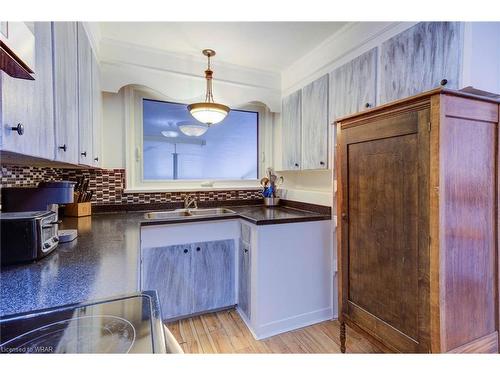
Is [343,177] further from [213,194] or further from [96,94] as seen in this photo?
[96,94]

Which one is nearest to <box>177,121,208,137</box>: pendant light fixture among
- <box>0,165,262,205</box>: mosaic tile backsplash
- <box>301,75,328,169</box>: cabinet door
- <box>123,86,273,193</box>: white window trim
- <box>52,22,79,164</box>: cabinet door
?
<box>123,86,273,193</box>: white window trim

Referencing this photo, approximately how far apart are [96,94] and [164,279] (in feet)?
5.05

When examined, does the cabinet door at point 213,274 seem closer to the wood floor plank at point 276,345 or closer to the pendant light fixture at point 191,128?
the wood floor plank at point 276,345

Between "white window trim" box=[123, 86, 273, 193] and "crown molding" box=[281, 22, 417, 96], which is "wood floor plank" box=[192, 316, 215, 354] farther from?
"crown molding" box=[281, 22, 417, 96]

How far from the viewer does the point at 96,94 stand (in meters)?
1.93

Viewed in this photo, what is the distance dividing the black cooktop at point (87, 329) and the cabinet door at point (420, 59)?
1.65 metres

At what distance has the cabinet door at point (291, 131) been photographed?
8.05ft

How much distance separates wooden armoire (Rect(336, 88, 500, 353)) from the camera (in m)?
1.08

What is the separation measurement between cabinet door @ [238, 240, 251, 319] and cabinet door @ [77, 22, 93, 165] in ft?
4.28

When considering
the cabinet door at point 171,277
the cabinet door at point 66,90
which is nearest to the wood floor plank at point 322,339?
the cabinet door at point 171,277

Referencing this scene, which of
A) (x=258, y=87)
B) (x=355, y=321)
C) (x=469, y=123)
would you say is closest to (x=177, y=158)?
(x=258, y=87)

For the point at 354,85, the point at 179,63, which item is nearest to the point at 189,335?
the point at 354,85

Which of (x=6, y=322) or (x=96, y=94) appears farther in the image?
(x=96, y=94)

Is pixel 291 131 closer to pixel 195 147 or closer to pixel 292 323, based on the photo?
pixel 195 147
